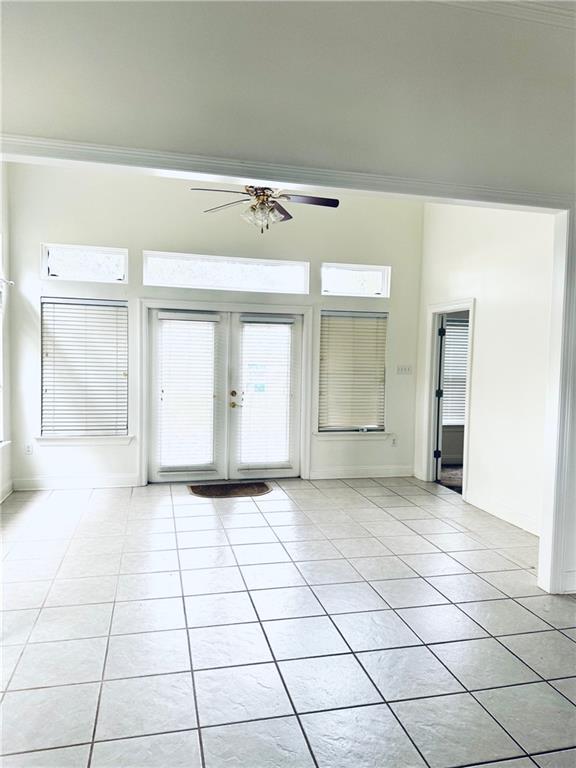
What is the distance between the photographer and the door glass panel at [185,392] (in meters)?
5.85

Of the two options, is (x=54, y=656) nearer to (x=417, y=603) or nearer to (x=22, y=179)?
(x=417, y=603)

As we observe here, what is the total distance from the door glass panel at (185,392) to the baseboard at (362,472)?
4.66 feet

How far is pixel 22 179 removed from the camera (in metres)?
5.30

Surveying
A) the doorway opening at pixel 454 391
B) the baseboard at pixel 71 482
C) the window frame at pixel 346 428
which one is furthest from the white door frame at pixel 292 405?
the doorway opening at pixel 454 391

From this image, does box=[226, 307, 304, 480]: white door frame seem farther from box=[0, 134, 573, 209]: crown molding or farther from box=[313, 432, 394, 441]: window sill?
box=[0, 134, 573, 209]: crown molding

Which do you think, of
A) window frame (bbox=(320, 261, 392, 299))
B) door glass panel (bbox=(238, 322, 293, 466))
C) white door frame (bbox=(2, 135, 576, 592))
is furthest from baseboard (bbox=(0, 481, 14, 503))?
window frame (bbox=(320, 261, 392, 299))

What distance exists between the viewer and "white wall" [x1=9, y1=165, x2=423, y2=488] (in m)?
5.38

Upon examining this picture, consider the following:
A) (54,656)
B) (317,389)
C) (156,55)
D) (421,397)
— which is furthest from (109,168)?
(421,397)

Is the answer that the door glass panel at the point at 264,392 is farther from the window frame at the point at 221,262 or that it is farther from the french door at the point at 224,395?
the window frame at the point at 221,262

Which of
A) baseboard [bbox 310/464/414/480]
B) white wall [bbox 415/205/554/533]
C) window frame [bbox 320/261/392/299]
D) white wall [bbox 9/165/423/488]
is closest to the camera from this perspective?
white wall [bbox 415/205/554/533]

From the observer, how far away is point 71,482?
5582 mm

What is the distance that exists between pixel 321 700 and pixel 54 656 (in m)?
1.34

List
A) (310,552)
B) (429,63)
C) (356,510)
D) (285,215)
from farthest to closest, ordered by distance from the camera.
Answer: (356,510)
(285,215)
(310,552)
(429,63)

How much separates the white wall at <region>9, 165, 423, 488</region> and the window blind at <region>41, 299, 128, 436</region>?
109 mm
